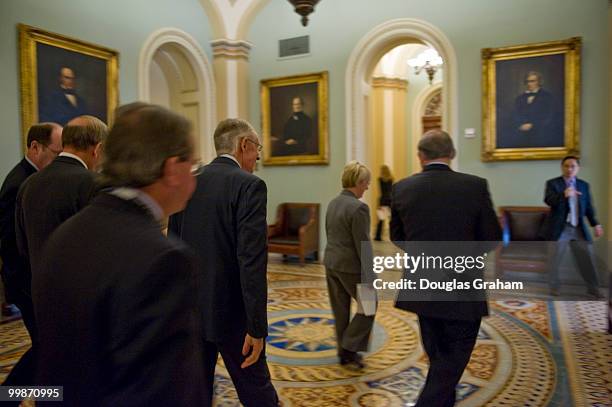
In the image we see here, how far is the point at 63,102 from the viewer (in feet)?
22.0

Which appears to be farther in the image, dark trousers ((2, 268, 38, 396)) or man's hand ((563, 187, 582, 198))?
man's hand ((563, 187, 582, 198))

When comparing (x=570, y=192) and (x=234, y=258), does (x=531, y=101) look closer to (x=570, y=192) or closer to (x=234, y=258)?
(x=570, y=192)

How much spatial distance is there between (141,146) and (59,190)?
147 cm

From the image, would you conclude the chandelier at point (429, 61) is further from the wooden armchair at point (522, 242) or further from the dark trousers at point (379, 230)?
the wooden armchair at point (522, 242)

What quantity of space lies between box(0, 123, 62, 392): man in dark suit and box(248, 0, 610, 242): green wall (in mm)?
6242

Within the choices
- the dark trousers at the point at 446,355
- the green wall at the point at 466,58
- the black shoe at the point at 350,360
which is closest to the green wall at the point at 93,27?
the green wall at the point at 466,58

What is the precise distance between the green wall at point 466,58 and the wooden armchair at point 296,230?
314 mm

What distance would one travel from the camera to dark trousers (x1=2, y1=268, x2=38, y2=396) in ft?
8.86

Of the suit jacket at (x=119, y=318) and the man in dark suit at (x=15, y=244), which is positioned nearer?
the suit jacket at (x=119, y=318)

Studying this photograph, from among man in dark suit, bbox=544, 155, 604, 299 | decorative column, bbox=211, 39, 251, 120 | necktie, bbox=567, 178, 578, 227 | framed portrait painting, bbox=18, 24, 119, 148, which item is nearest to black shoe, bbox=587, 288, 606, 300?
man in dark suit, bbox=544, 155, 604, 299

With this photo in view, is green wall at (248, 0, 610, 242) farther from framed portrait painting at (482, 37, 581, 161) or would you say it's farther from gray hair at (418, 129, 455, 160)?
gray hair at (418, 129, 455, 160)

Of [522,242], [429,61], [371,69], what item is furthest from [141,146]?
[429,61]

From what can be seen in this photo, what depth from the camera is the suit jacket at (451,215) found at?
272cm

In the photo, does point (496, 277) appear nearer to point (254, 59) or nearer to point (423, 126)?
point (254, 59)
